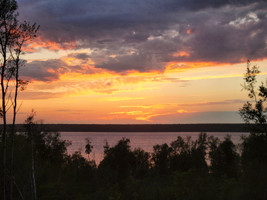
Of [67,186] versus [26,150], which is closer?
Result: [26,150]

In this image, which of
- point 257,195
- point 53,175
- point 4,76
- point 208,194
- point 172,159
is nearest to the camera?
point 4,76

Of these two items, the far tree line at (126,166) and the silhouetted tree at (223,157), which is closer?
the far tree line at (126,166)

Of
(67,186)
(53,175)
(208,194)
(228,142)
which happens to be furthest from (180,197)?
(228,142)

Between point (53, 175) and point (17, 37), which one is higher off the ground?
point (17, 37)

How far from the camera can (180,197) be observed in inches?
1035

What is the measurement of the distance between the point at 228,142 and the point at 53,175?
46695 mm

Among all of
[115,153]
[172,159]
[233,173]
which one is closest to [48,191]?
[115,153]

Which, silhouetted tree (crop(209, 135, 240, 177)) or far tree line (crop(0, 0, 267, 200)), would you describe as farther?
silhouetted tree (crop(209, 135, 240, 177))

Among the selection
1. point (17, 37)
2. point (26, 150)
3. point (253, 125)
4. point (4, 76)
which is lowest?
point (26, 150)

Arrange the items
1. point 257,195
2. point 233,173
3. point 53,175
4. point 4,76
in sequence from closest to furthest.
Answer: point 4,76, point 257,195, point 53,175, point 233,173

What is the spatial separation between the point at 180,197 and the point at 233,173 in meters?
43.9

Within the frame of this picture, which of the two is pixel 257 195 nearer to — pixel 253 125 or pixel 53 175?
pixel 253 125

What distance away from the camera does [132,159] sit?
241ft

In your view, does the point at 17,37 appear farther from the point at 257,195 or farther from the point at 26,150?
the point at 26,150
